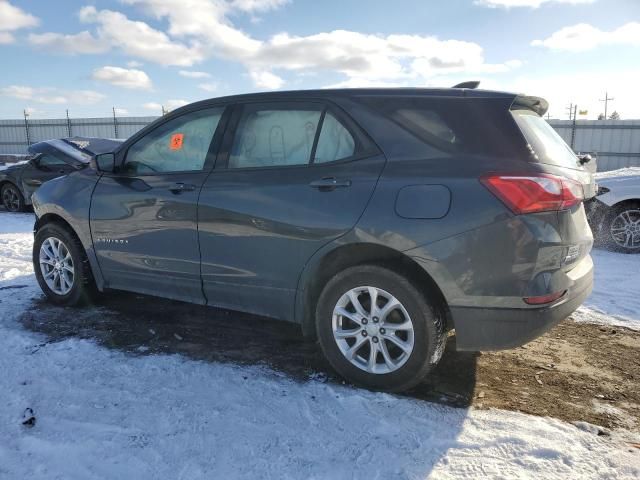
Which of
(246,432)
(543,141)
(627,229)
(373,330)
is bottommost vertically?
(246,432)

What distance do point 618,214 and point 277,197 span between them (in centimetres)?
569

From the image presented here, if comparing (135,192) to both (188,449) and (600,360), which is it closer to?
(188,449)

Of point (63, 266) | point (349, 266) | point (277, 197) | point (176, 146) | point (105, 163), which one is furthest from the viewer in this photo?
point (63, 266)

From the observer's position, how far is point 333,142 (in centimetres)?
312

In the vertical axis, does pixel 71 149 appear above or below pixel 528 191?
above

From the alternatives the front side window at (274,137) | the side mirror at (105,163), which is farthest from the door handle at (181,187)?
the side mirror at (105,163)

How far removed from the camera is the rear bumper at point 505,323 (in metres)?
2.64

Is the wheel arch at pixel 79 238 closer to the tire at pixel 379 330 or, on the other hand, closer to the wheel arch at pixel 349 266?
the wheel arch at pixel 349 266

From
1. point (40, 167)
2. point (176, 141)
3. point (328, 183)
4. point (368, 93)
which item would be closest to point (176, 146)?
point (176, 141)

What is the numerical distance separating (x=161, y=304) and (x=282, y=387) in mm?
2042

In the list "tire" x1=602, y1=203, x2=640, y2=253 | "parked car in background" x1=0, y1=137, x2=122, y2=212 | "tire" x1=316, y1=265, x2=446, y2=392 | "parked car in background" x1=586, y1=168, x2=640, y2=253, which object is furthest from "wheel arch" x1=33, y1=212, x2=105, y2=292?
"tire" x1=602, y1=203, x2=640, y2=253

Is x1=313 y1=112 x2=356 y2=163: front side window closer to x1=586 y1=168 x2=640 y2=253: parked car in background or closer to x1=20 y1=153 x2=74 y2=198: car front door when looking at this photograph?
x1=586 y1=168 x2=640 y2=253: parked car in background

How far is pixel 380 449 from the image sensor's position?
2.45 meters

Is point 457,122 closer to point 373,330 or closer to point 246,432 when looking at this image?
point 373,330
